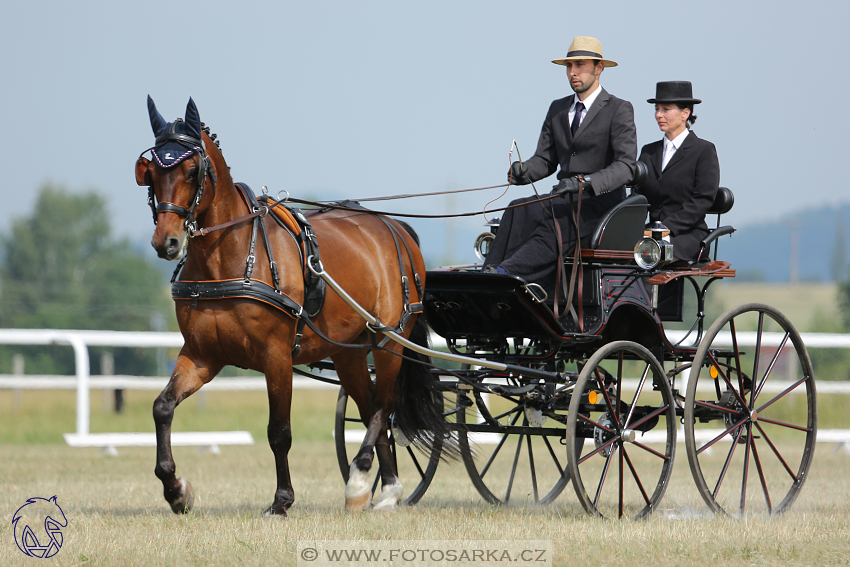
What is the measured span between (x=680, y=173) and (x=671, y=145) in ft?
0.90

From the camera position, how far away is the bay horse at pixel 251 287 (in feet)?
17.5

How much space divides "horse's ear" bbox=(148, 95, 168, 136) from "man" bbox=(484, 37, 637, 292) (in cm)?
215

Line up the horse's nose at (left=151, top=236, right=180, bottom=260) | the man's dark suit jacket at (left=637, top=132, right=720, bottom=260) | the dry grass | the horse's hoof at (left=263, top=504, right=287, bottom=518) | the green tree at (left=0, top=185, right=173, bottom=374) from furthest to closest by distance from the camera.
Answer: the green tree at (left=0, top=185, right=173, bottom=374), the man's dark suit jacket at (left=637, top=132, right=720, bottom=260), the horse's hoof at (left=263, top=504, right=287, bottom=518), the horse's nose at (left=151, top=236, right=180, bottom=260), the dry grass

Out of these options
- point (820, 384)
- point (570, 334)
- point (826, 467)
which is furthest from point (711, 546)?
point (820, 384)

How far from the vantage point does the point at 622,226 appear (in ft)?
21.0

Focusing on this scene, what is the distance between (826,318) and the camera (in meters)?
34.9

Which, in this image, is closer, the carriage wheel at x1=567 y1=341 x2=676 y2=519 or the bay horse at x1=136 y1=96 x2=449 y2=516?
the bay horse at x1=136 y1=96 x2=449 y2=516

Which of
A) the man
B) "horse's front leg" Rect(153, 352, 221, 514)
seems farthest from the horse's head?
the man

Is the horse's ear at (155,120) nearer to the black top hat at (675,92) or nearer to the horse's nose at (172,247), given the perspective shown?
the horse's nose at (172,247)

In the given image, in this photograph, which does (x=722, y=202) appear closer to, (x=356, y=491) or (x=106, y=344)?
(x=356, y=491)

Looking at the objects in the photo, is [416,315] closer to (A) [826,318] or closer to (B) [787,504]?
(B) [787,504]

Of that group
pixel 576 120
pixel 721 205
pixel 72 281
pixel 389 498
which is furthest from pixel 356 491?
pixel 72 281

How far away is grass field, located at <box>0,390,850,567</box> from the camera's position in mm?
4750

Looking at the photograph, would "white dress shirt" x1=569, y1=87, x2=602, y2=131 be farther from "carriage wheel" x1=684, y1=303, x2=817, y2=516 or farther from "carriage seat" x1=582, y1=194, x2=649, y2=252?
"carriage wheel" x1=684, y1=303, x2=817, y2=516
